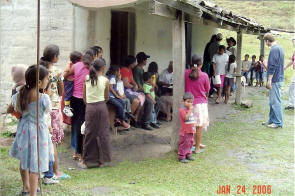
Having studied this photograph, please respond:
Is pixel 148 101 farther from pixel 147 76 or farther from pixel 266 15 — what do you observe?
pixel 266 15

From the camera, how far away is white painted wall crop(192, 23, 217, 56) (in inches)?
473

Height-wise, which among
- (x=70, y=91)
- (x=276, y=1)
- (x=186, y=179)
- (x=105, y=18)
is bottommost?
(x=186, y=179)

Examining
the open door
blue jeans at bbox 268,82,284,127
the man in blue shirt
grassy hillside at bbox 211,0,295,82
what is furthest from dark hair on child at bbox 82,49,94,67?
grassy hillside at bbox 211,0,295,82

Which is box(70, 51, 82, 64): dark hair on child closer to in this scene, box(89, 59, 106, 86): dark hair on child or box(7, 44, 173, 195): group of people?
box(7, 44, 173, 195): group of people

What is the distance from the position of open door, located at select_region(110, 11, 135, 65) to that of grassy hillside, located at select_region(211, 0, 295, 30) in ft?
69.2

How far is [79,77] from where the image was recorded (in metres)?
5.65

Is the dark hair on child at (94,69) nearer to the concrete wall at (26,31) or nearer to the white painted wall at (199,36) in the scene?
the concrete wall at (26,31)

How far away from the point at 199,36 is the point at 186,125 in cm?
714

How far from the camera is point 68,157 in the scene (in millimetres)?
6211

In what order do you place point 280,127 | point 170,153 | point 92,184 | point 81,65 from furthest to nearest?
point 280,127
point 170,153
point 81,65
point 92,184

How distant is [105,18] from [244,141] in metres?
3.57

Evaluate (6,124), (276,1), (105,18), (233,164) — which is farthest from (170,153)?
(276,1)

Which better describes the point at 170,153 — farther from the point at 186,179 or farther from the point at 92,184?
the point at 92,184

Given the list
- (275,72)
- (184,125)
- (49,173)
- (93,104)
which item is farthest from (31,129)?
(275,72)
